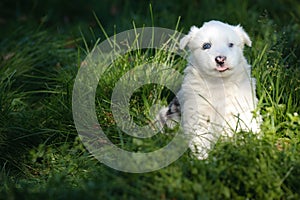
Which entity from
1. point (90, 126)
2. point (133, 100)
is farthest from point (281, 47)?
point (90, 126)

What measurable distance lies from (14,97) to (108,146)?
5.26ft

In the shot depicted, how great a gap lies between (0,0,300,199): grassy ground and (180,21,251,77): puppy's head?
439mm

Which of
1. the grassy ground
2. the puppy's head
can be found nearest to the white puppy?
the puppy's head

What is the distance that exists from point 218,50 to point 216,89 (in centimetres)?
40

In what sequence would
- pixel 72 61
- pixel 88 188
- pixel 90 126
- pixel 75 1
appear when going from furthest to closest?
1. pixel 75 1
2. pixel 72 61
3. pixel 90 126
4. pixel 88 188

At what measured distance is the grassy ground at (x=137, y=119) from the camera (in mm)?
3535

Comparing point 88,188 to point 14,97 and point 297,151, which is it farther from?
point 14,97

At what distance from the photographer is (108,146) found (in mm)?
4312

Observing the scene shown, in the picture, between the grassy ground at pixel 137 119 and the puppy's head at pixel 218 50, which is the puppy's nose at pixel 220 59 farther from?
the grassy ground at pixel 137 119

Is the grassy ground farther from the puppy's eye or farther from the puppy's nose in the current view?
the puppy's eye

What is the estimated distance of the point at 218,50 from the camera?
423 centimetres

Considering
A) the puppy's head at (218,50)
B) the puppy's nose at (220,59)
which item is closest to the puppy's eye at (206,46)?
the puppy's head at (218,50)

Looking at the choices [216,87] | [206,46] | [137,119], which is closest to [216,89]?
[216,87]

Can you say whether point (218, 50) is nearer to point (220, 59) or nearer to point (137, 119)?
point (220, 59)
